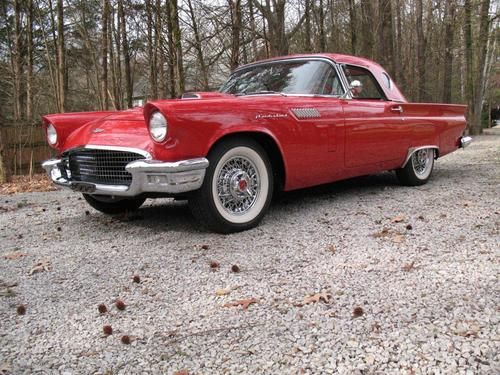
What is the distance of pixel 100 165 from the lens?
12.8ft

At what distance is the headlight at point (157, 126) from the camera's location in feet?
11.2

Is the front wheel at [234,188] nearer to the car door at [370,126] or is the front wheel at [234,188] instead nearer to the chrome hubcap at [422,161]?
the car door at [370,126]

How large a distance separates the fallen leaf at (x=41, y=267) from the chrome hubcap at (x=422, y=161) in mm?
4297

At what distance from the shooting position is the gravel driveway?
78.8 inches

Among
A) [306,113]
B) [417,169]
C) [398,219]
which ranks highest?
[306,113]

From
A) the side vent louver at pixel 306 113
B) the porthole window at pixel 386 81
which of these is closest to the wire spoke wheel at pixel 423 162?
the porthole window at pixel 386 81

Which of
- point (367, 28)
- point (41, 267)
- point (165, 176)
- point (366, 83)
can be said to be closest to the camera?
point (41, 267)

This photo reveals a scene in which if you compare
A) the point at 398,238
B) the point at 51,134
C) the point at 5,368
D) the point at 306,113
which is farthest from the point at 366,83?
the point at 5,368

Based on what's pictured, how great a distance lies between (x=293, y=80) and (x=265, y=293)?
2741 millimetres

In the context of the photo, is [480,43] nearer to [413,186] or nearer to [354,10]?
[354,10]

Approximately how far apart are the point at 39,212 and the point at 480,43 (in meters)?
14.3

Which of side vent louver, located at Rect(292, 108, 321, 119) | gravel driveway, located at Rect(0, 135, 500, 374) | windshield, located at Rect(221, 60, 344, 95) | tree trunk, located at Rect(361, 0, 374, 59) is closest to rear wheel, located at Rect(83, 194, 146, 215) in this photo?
gravel driveway, located at Rect(0, 135, 500, 374)

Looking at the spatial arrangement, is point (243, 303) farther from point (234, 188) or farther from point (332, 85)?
point (332, 85)

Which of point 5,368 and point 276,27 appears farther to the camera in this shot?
point 276,27
